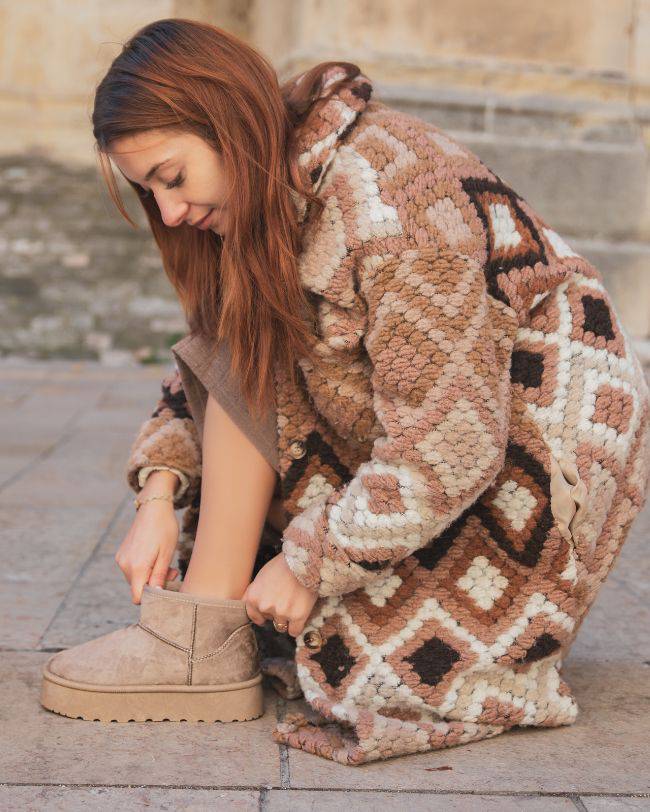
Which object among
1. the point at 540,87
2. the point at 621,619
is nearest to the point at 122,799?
the point at 621,619

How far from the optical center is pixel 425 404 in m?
1.36

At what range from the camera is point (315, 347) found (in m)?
1.48

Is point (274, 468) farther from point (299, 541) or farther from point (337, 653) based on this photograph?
point (337, 653)

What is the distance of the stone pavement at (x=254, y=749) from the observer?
1.31 metres

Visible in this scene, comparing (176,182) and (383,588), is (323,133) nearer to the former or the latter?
(176,182)

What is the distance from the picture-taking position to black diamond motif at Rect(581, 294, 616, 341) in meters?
1.54

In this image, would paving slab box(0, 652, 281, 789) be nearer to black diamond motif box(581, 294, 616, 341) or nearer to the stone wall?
black diamond motif box(581, 294, 616, 341)

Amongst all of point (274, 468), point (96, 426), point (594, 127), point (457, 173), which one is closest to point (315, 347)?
point (274, 468)

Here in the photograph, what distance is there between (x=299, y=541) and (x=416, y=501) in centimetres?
19

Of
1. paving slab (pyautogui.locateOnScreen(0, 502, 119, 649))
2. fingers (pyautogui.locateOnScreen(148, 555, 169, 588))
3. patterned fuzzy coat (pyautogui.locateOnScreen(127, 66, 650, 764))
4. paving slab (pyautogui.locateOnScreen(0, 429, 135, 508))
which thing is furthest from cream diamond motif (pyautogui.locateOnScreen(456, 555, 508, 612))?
paving slab (pyautogui.locateOnScreen(0, 429, 135, 508))

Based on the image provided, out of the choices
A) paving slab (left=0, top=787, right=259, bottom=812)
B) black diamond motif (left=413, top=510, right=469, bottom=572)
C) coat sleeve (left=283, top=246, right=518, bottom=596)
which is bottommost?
paving slab (left=0, top=787, right=259, bottom=812)

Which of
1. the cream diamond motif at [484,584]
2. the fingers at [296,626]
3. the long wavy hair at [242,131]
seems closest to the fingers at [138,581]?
the fingers at [296,626]

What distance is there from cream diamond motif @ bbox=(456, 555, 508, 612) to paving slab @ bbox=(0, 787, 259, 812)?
41 cm

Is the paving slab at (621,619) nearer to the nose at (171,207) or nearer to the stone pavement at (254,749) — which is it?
the stone pavement at (254,749)
